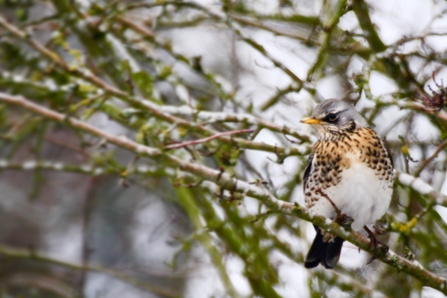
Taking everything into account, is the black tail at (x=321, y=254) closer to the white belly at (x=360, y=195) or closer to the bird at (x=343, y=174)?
the bird at (x=343, y=174)

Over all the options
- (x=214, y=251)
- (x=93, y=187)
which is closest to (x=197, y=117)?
(x=214, y=251)

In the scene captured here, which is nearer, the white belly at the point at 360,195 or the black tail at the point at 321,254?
the white belly at the point at 360,195

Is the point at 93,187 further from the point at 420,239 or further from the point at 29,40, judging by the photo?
the point at 420,239

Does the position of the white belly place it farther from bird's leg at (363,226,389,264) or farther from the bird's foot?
the bird's foot

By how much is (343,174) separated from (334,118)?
1.32ft

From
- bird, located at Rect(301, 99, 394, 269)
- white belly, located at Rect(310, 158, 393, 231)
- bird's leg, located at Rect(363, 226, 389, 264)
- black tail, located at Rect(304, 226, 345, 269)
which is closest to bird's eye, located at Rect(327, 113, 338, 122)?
bird, located at Rect(301, 99, 394, 269)

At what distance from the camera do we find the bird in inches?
183

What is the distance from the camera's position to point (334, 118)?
4.88 m

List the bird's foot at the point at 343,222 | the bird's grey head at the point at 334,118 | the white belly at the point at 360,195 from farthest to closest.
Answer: the bird's grey head at the point at 334,118 → the white belly at the point at 360,195 → the bird's foot at the point at 343,222

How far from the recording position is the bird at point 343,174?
466cm

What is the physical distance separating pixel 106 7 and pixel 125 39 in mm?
516

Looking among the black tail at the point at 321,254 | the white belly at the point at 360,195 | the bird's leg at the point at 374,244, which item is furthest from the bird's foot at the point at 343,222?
the black tail at the point at 321,254

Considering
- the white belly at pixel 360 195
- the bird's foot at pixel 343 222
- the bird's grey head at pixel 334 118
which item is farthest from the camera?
the bird's grey head at pixel 334 118

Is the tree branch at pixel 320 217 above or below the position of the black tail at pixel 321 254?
above
